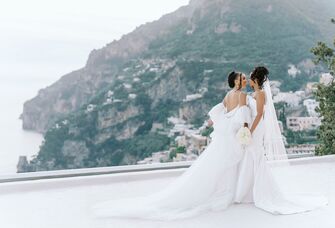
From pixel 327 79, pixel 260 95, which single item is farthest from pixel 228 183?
pixel 327 79

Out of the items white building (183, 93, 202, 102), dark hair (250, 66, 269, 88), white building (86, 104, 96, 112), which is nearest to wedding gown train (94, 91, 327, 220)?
dark hair (250, 66, 269, 88)

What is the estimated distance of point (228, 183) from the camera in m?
3.43

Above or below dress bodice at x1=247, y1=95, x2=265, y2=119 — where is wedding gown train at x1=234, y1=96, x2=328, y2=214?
below

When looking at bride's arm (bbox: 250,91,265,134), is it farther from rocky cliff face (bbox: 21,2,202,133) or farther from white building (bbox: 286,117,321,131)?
rocky cliff face (bbox: 21,2,202,133)

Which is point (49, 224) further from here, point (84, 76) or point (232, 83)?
point (84, 76)

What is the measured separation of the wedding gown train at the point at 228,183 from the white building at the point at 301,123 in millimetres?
2969

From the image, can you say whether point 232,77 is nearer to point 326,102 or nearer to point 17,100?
point 326,102

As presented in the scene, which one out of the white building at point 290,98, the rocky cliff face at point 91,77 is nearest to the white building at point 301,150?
the white building at point 290,98

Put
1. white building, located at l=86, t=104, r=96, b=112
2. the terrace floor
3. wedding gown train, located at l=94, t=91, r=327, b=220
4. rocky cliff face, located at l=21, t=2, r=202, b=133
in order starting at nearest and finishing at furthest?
the terrace floor
wedding gown train, located at l=94, t=91, r=327, b=220
white building, located at l=86, t=104, r=96, b=112
rocky cliff face, located at l=21, t=2, r=202, b=133

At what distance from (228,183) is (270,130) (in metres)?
0.52

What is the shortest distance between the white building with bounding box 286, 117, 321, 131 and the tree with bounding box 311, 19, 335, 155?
52 centimetres

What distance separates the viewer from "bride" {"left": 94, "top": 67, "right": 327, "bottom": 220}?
10.7 feet

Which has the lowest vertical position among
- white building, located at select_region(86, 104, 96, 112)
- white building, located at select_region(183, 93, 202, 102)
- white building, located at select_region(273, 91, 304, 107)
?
white building, located at select_region(273, 91, 304, 107)

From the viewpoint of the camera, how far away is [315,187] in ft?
13.4
